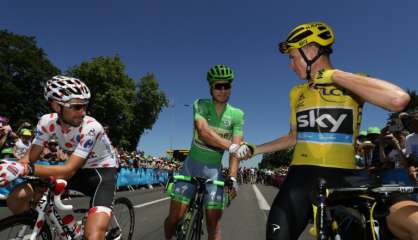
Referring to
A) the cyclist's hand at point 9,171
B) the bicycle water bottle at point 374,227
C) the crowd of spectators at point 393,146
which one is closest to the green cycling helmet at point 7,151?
the crowd of spectators at point 393,146

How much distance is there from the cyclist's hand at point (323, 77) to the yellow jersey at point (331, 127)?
38 mm

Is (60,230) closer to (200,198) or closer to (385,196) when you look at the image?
(200,198)

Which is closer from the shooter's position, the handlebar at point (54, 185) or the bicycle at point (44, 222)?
the bicycle at point (44, 222)

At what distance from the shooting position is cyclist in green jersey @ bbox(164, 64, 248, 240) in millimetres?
4742

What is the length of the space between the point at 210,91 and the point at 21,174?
8.48 ft

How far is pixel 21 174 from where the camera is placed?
316 centimetres

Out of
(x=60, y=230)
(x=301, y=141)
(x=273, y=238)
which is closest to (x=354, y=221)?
(x=273, y=238)

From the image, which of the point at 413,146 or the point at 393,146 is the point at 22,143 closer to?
the point at 393,146

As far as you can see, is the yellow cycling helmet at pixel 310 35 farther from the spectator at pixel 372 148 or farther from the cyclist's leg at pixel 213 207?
the spectator at pixel 372 148

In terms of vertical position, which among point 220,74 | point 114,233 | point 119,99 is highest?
point 119,99

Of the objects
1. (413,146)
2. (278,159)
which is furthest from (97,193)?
(278,159)

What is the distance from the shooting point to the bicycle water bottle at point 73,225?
409 cm

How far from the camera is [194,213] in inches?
181

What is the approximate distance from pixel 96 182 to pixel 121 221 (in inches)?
43.1
